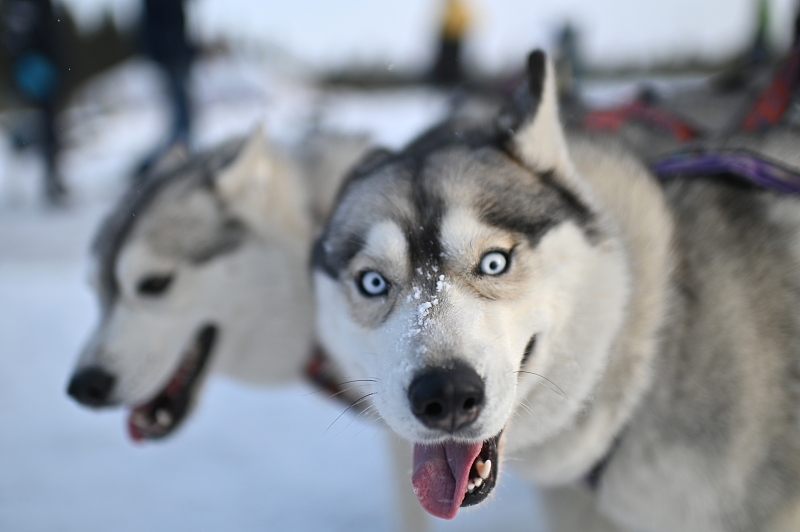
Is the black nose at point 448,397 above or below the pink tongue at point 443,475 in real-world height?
above

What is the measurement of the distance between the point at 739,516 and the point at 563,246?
653 mm

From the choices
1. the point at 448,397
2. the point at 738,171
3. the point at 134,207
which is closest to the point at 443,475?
the point at 448,397

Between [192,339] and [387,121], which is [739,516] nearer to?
[192,339]

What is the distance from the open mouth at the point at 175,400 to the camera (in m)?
2.06

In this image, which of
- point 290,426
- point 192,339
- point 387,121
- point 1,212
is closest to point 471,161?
point 192,339

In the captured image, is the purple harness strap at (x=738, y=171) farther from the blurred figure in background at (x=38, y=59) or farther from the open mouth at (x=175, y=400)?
the blurred figure in background at (x=38, y=59)

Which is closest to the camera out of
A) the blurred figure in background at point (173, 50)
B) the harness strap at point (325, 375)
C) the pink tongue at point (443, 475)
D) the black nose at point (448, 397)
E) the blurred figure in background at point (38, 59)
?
the black nose at point (448, 397)

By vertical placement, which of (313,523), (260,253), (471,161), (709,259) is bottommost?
(313,523)

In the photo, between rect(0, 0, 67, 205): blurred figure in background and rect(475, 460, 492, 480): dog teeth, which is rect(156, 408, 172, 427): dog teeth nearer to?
rect(475, 460, 492, 480): dog teeth

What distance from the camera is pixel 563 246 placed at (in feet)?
4.48

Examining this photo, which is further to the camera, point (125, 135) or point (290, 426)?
point (125, 135)

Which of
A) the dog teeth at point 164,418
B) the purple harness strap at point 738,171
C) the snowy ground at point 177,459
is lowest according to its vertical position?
the snowy ground at point 177,459

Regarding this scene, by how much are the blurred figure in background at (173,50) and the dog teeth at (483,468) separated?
4216 millimetres

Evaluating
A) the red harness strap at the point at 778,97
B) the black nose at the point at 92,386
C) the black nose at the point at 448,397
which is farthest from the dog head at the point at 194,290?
the red harness strap at the point at 778,97
